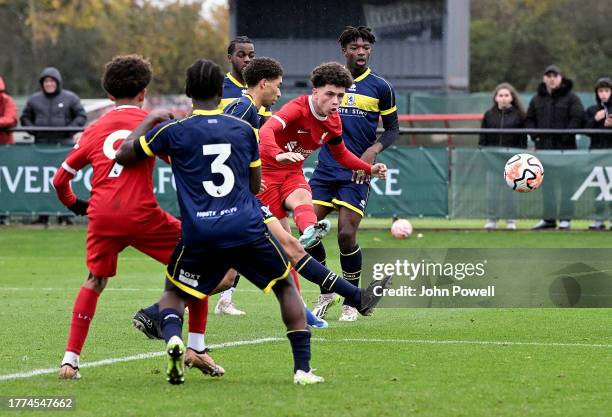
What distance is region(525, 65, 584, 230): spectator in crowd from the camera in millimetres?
19094

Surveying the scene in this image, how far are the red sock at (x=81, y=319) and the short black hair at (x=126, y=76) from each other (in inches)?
47.3

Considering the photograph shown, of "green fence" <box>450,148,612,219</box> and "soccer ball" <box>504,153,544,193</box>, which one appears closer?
"soccer ball" <box>504,153,544,193</box>

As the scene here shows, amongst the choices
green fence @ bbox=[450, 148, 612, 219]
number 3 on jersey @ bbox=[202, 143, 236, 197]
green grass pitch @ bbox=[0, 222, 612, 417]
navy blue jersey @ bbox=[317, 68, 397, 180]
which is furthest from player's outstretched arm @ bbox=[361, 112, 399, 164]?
green fence @ bbox=[450, 148, 612, 219]

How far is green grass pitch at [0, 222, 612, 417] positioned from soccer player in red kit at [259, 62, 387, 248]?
0.93 m

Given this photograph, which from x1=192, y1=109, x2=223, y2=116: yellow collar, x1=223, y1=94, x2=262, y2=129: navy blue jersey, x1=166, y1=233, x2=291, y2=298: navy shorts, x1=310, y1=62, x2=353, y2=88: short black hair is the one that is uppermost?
x1=310, y1=62, x2=353, y2=88: short black hair

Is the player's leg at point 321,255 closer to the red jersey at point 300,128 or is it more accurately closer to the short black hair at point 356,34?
the red jersey at point 300,128

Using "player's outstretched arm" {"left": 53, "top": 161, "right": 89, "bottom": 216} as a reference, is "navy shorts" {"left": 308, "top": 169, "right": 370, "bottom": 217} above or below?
below

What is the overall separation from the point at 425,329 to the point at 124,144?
3659 millimetres

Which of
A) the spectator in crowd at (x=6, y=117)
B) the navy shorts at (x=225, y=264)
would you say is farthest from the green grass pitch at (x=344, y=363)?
the spectator in crowd at (x=6, y=117)

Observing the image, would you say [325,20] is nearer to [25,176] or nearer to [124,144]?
[25,176]

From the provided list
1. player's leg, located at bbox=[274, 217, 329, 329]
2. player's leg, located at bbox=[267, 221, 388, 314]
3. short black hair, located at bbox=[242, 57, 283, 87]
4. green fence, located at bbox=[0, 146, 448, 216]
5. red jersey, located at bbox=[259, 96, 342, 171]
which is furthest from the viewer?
green fence, located at bbox=[0, 146, 448, 216]

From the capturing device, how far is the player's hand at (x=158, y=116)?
739cm

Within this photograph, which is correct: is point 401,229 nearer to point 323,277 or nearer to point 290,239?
point 290,239

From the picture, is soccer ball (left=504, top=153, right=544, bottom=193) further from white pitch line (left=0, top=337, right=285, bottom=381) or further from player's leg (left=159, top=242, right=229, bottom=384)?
player's leg (left=159, top=242, right=229, bottom=384)
